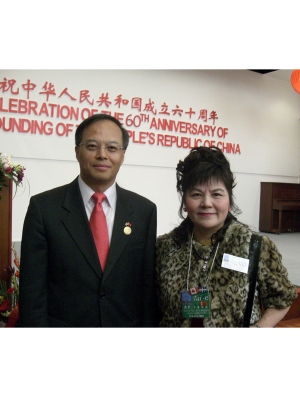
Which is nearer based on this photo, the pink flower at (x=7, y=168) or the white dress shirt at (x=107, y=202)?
the white dress shirt at (x=107, y=202)

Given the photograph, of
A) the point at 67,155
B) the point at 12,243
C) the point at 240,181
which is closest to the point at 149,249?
the point at 67,155

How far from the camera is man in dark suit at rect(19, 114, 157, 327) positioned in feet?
4.27

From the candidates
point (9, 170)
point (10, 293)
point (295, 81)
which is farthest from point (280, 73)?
point (10, 293)

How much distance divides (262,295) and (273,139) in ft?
4.58

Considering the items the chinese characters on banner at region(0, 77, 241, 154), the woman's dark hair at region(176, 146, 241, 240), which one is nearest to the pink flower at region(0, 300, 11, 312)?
the chinese characters on banner at region(0, 77, 241, 154)

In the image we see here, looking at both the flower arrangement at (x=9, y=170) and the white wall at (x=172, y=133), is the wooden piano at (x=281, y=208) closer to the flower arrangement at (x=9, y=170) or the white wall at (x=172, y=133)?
the white wall at (x=172, y=133)

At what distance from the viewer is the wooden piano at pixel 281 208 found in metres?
2.29

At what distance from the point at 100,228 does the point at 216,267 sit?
48 centimetres

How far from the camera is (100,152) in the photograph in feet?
4.31

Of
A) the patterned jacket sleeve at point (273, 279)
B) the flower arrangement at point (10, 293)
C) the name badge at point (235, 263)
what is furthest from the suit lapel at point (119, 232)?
the flower arrangement at point (10, 293)

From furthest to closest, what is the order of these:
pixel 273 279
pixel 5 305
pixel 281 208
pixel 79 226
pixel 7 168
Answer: pixel 281 208, pixel 5 305, pixel 7 168, pixel 79 226, pixel 273 279

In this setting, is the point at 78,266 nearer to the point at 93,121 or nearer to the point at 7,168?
the point at 93,121

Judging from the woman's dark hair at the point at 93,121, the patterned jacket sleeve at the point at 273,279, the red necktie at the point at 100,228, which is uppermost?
the woman's dark hair at the point at 93,121

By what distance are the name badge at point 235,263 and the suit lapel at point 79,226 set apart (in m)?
0.48
